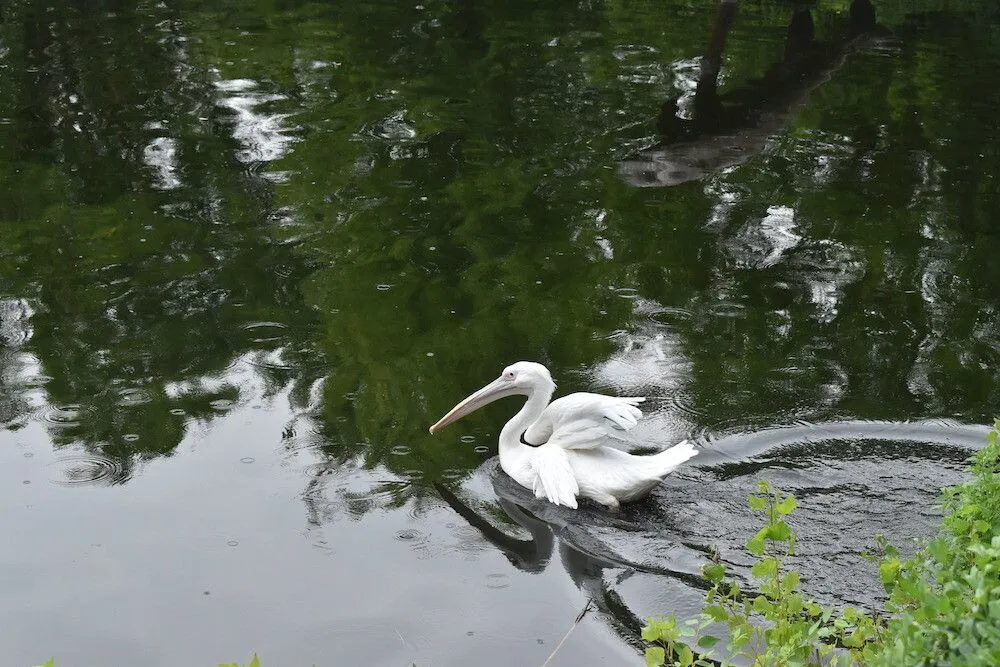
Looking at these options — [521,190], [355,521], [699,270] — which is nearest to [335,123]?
[521,190]

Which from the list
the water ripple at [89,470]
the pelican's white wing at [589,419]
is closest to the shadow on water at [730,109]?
the pelican's white wing at [589,419]

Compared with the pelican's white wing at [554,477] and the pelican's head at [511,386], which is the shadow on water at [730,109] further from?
the pelican's white wing at [554,477]

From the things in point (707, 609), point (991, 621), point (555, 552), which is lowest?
point (555, 552)

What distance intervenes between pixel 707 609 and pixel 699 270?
5564 mm

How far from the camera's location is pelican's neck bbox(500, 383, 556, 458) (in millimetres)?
6473

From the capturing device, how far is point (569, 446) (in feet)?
20.8

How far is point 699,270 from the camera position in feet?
29.5

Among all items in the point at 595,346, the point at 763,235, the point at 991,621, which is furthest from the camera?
the point at 763,235

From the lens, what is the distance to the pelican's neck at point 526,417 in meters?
6.47

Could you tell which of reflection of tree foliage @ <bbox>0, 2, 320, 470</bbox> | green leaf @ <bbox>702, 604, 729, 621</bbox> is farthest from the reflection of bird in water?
reflection of tree foliage @ <bbox>0, 2, 320, 470</bbox>

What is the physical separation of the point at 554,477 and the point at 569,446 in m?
0.29

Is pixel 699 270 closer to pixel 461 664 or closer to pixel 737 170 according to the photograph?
pixel 737 170

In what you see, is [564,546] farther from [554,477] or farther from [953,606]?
[953,606]

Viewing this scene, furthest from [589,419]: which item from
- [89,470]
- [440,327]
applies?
[89,470]
